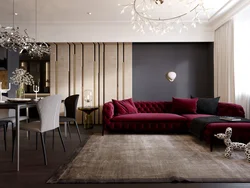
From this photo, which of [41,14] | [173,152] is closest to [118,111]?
[173,152]

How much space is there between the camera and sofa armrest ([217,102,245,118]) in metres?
4.82

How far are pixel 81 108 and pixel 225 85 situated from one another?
11.8 ft

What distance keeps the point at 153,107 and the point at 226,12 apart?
2730mm

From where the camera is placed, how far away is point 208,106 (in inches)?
216

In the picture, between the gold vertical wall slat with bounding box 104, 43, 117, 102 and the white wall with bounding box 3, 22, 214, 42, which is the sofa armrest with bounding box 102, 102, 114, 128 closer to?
the gold vertical wall slat with bounding box 104, 43, 117, 102

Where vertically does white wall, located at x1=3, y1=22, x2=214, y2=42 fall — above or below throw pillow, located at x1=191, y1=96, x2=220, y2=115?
above

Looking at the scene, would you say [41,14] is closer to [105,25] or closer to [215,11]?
[105,25]

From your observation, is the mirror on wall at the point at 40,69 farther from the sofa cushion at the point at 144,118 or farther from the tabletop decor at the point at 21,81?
the sofa cushion at the point at 144,118

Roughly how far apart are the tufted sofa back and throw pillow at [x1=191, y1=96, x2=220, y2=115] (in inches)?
28.5

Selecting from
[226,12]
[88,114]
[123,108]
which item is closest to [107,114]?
[123,108]

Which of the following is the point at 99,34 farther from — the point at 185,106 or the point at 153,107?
the point at 185,106

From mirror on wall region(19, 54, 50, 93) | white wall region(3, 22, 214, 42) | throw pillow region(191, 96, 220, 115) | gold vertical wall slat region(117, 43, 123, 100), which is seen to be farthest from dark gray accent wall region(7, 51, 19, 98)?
throw pillow region(191, 96, 220, 115)

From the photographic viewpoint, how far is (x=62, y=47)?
6641mm

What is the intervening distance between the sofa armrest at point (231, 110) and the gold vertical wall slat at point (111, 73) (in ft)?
9.02
